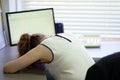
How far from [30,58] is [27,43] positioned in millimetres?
191

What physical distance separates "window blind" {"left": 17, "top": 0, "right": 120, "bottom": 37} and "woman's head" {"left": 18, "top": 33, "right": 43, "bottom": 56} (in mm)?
816

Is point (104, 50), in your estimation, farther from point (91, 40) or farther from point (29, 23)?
point (29, 23)

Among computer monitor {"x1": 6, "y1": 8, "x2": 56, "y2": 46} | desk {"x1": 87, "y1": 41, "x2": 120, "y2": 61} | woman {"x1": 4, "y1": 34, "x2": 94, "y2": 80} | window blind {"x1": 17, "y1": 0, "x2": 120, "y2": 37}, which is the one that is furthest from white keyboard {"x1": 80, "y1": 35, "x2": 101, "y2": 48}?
woman {"x1": 4, "y1": 34, "x2": 94, "y2": 80}

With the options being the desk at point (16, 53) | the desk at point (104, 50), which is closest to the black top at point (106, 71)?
the desk at point (16, 53)

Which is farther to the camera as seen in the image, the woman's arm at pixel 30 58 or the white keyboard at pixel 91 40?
the white keyboard at pixel 91 40

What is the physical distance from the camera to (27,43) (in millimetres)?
1715

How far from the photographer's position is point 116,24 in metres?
2.53

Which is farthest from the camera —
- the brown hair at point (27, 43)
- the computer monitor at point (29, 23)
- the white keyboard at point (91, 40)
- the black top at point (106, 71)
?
the white keyboard at point (91, 40)

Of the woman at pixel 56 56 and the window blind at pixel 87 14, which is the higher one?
the window blind at pixel 87 14

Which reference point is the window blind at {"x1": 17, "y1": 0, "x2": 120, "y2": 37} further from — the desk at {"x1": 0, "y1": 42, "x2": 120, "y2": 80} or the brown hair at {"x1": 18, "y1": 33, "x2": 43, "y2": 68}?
the brown hair at {"x1": 18, "y1": 33, "x2": 43, "y2": 68}

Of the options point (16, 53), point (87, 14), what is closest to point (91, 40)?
point (87, 14)

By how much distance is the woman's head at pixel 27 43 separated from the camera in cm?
170

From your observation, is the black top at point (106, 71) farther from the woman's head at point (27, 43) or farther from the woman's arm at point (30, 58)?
the woman's head at point (27, 43)

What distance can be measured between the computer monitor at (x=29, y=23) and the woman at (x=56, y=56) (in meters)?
0.37
